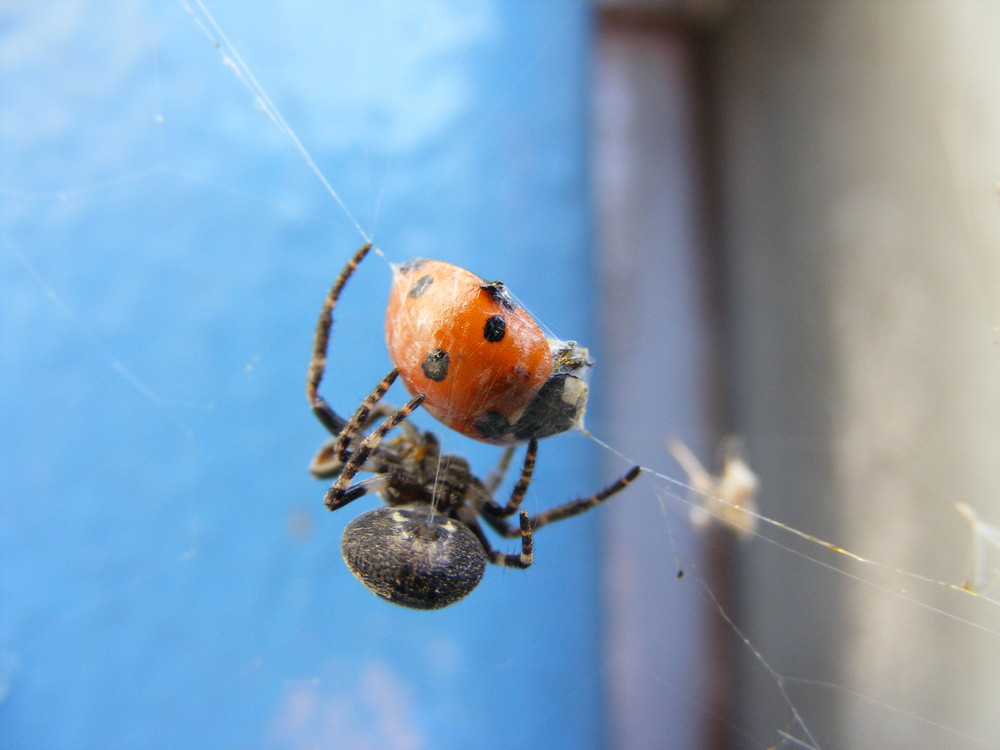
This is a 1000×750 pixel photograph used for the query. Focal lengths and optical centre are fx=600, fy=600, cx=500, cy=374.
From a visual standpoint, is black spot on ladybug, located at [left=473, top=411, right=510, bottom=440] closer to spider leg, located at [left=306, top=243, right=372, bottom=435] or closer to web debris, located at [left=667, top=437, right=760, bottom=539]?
spider leg, located at [left=306, top=243, right=372, bottom=435]

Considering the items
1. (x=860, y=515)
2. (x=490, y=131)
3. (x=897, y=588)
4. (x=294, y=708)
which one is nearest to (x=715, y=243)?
(x=490, y=131)

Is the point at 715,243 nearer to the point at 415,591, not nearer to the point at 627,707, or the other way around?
the point at 627,707

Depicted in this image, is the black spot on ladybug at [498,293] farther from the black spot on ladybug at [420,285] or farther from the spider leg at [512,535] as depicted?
the spider leg at [512,535]

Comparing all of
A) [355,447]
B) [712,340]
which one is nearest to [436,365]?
[355,447]

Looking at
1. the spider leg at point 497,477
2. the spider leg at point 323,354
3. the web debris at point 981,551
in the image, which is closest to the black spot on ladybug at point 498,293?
the spider leg at point 323,354

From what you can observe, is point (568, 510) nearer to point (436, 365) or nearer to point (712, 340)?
point (436, 365)

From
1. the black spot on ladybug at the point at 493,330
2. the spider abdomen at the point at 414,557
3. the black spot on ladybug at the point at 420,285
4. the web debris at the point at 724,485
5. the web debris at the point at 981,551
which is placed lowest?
the spider abdomen at the point at 414,557
